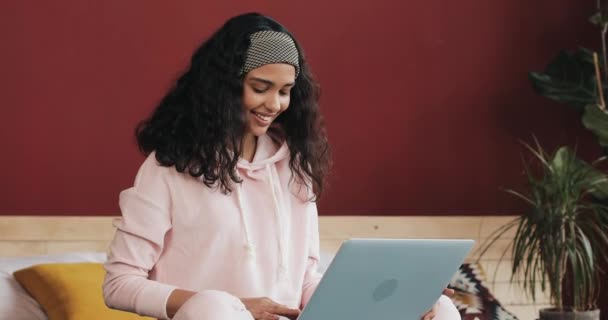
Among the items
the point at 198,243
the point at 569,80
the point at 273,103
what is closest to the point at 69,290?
the point at 198,243

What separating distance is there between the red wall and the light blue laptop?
181cm

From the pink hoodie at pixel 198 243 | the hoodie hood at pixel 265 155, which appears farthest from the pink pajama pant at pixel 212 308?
the hoodie hood at pixel 265 155

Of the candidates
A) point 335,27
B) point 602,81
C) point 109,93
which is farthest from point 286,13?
point 602,81

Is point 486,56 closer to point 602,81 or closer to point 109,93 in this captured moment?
point 602,81

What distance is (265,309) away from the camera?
2012mm

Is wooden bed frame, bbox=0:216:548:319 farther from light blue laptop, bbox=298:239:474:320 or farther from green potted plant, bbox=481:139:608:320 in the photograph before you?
light blue laptop, bbox=298:239:474:320

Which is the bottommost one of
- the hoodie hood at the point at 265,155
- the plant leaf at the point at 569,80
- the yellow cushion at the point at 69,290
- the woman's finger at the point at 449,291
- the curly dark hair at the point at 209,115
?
the yellow cushion at the point at 69,290

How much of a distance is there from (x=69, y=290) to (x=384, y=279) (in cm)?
118

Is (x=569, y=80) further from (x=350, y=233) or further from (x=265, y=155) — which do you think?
(x=265, y=155)

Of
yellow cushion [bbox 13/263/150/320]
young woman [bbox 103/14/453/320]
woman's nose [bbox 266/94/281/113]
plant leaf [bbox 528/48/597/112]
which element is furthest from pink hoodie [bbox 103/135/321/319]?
plant leaf [bbox 528/48/597/112]

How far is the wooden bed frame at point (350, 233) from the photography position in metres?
3.58

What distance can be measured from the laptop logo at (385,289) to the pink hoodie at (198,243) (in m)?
0.32

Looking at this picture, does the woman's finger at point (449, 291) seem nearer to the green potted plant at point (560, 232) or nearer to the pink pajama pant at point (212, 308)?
the pink pajama pant at point (212, 308)

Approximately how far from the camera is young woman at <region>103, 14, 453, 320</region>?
2.27m
